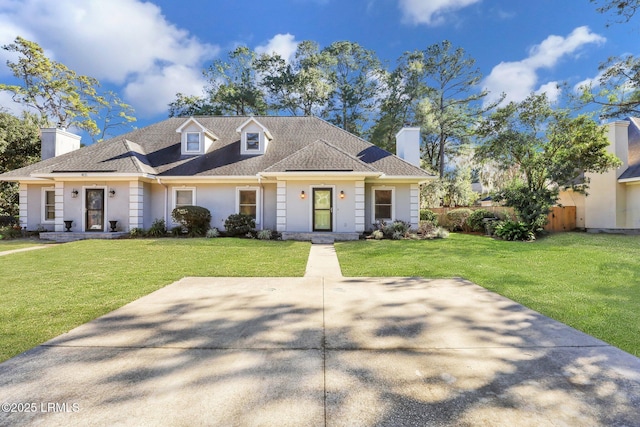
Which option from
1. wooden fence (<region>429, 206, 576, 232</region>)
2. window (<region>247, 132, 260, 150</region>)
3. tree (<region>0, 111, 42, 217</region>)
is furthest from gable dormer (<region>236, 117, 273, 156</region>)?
tree (<region>0, 111, 42, 217</region>)

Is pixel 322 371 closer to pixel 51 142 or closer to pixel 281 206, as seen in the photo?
pixel 281 206

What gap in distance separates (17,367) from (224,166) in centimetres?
1260

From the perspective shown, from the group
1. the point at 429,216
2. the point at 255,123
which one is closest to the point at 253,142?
the point at 255,123

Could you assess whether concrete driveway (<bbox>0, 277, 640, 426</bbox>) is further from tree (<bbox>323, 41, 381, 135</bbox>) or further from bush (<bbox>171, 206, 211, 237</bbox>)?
tree (<bbox>323, 41, 381, 135</bbox>)

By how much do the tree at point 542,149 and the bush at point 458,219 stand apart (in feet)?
8.89

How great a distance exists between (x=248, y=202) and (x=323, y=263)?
305 inches

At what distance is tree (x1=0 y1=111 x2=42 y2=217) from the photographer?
61.4 feet

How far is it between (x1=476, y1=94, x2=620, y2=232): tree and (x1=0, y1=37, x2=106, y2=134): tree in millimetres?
33381

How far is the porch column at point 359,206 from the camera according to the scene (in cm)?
1288

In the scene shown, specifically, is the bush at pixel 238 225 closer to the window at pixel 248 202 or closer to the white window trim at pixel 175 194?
the window at pixel 248 202

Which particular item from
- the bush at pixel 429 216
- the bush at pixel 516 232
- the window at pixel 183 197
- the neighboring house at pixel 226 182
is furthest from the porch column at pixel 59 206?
the bush at pixel 516 232

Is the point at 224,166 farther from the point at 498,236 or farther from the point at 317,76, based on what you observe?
the point at 317,76

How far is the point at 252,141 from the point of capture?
15.4 meters

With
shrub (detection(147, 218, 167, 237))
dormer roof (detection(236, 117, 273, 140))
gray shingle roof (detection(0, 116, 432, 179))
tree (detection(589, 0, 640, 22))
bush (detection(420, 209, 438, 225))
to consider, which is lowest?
shrub (detection(147, 218, 167, 237))
